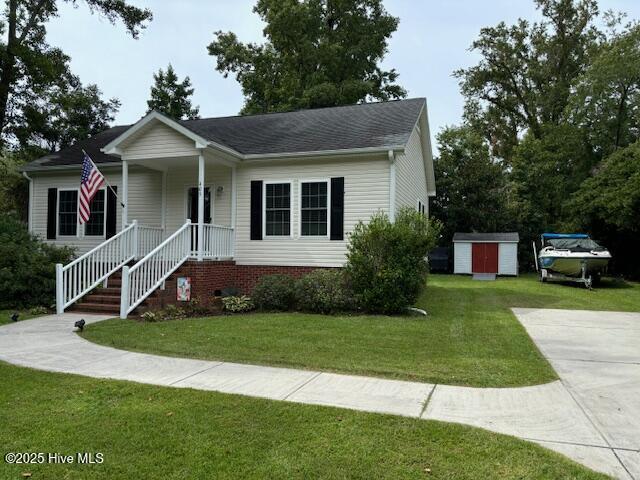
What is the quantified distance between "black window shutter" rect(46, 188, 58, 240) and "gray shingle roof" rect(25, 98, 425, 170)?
0.93m

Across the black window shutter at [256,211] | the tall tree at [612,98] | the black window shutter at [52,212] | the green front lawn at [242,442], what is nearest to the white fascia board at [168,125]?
the black window shutter at [256,211]

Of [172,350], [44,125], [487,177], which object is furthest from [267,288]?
[487,177]

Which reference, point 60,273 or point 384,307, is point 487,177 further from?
point 60,273

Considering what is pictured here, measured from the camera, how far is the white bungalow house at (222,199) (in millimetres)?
11062

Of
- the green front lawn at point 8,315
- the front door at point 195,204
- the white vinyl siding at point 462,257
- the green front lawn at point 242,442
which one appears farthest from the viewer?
the white vinyl siding at point 462,257

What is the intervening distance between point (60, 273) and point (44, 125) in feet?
39.6

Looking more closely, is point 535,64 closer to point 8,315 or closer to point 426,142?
point 426,142

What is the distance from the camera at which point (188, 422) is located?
3863 millimetres

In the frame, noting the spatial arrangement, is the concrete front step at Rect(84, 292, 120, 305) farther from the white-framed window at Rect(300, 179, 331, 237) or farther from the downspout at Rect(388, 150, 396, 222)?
the downspout at Rect(388, 150, 396, 222)

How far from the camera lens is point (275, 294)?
34.2 feet

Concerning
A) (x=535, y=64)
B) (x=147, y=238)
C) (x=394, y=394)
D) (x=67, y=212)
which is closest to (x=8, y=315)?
(x=147, y=238)

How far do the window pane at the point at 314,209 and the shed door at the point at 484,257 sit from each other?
11.2m

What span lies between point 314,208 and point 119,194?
20.4ft

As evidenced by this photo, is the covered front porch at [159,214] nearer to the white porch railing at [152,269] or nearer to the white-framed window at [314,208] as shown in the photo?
the white porch railing at [152,269]
